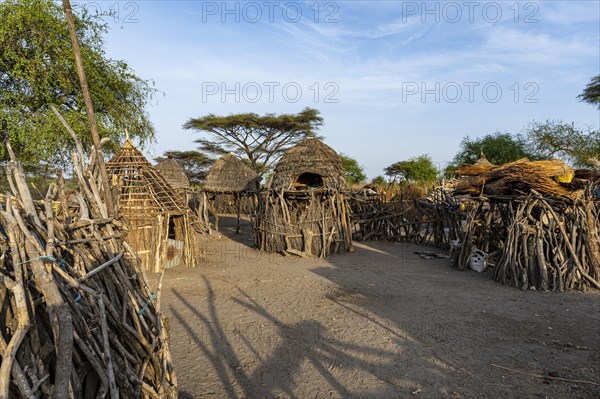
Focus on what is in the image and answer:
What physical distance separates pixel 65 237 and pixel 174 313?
3692mm

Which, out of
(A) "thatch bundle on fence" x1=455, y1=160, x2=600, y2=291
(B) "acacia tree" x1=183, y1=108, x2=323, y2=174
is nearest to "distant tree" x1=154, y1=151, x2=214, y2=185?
(B) "acacia tree" x1=183, y1=108, x2=323, y2=174

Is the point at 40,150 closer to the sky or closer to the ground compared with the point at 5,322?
closer to the sky

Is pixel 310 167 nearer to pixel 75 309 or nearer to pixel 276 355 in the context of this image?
pixel 276 355

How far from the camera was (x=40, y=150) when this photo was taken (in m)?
11.1

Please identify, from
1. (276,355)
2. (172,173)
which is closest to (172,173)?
(172,173)

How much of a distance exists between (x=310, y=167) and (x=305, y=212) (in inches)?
62.4

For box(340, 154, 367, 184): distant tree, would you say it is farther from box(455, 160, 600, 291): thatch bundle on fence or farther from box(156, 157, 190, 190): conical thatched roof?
box(455, 160, 600, 291): thatch bundle on fence

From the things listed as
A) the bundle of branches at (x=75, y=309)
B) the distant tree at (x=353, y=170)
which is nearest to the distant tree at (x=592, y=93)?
the distant tree at (x=353, y=170)

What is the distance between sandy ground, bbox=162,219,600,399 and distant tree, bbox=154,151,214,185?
2442 cm

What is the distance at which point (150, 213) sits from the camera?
9.23 metres

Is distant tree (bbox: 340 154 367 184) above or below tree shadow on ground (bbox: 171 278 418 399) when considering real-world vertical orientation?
above

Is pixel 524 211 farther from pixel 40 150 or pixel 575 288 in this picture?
pixel 40 150

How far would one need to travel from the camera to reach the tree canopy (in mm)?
10836

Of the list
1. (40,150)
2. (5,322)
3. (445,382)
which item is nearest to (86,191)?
(5,322)
